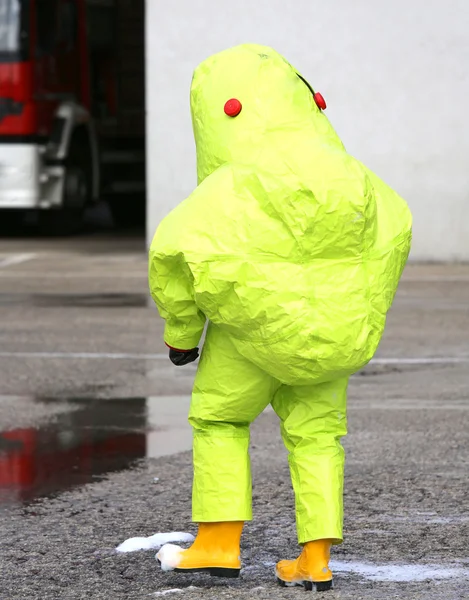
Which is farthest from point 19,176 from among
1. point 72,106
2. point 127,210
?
point 127,210

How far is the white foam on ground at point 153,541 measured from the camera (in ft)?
15.4

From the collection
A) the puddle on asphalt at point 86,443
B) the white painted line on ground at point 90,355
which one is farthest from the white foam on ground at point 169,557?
the white painted line on ground at point 90,355

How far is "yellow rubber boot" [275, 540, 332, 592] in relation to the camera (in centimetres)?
412

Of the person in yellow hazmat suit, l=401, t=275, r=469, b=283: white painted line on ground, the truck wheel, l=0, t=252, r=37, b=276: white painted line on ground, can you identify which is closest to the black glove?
the person in yellow hazmat suit

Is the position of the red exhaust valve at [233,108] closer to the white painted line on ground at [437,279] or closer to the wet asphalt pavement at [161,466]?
the wet asphalt pavement at [161,466]

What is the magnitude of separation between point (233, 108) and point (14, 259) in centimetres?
1206

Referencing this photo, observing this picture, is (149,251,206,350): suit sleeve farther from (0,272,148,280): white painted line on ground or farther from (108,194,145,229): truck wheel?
(108,194,145,229): truck wheel

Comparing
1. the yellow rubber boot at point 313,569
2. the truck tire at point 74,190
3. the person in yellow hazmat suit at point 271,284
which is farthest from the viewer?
the truck tire at point 74,190

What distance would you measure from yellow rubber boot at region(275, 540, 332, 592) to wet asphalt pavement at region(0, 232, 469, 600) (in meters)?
0.05

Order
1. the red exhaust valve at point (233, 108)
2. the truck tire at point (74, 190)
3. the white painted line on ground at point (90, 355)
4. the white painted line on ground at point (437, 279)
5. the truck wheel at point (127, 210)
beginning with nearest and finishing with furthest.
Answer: the red exhaust valve at point (233, 108)
the white painted line on ground at point (90, 355)
the white painted line on ground at point (437, 279)
the truck tire at point (74, 190)
the truck wheel at point (127, 210)

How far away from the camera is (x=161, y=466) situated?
600 cm

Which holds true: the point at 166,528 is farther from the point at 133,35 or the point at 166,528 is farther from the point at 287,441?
the point at 133,35

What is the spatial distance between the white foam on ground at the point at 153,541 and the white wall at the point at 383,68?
411 inches

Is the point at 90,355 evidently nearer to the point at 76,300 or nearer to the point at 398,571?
the point at 76,300
